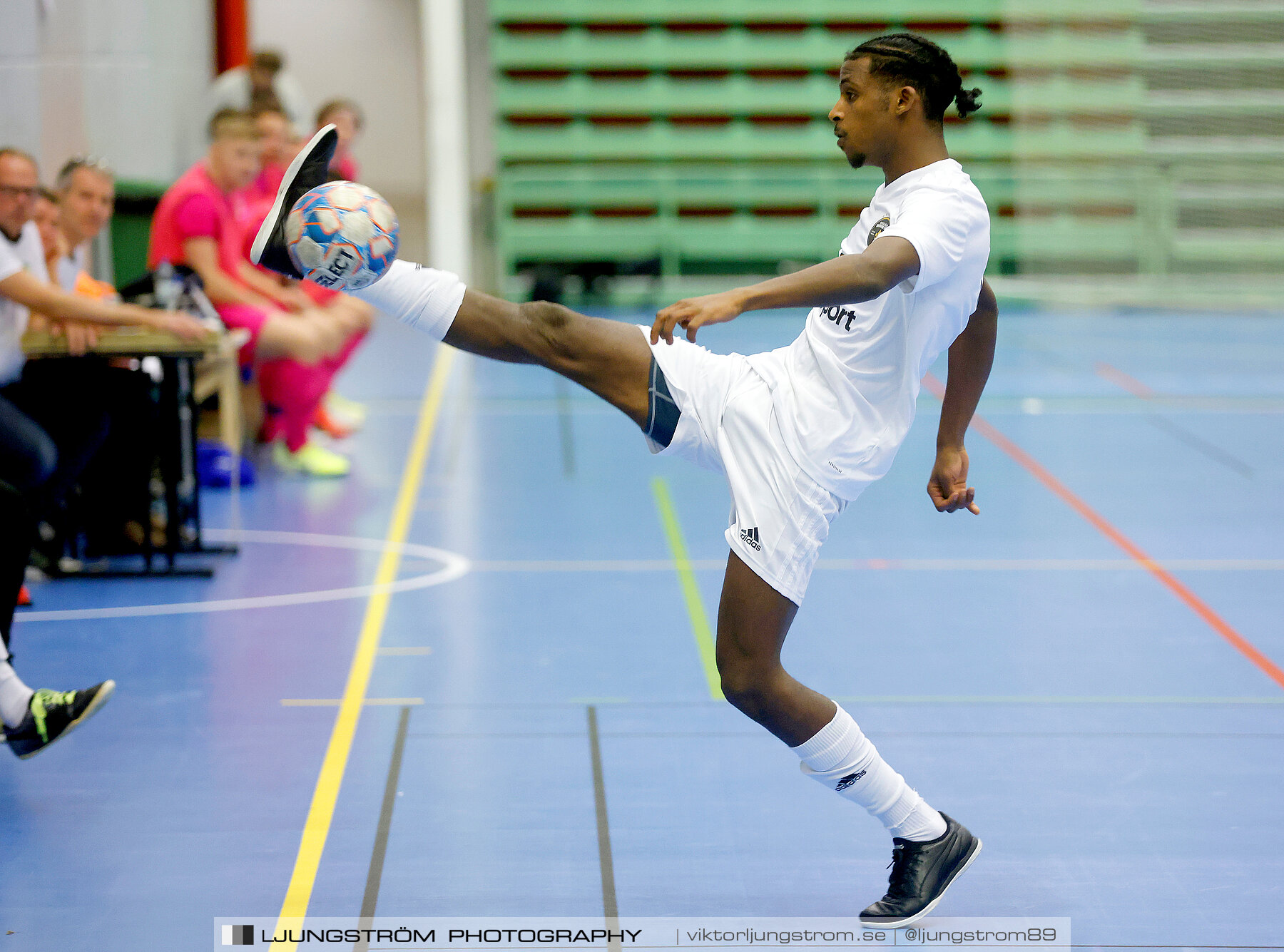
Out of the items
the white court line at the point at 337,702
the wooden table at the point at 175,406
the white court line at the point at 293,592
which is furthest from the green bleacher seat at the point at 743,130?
the white court line at the point at 337,702

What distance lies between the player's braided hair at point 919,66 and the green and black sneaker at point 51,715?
2443 millimetres

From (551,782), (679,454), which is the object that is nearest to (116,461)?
(551,782)

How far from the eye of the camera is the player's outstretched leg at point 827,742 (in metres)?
2.92

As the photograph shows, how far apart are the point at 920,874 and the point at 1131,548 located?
3.61 meters

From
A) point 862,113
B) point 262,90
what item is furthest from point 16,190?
point 262,90

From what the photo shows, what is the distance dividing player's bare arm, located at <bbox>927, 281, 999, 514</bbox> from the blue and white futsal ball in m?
1.25

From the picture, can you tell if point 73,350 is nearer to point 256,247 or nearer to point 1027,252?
point 256,247

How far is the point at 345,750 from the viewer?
4.01m

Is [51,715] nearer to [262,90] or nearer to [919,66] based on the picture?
[919,66]

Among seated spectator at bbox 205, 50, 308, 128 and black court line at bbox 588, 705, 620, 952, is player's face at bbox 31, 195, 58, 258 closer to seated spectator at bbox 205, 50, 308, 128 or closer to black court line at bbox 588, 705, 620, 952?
black court line at bbox 588, 705, 620, 952

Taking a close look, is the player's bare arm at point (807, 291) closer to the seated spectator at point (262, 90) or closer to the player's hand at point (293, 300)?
the player's hand at point (293, 300)

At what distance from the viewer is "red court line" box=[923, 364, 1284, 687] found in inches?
192

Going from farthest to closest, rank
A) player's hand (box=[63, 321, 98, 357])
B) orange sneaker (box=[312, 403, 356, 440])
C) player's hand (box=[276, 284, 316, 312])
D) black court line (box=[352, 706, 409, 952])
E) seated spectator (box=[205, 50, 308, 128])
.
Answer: seated spectator (box=[205, 50, 308, 128]) < orange sneaker (box=[312, 403, 356, 440]) < player's hand (box=[276, 284, 316, 312]) < player's hand (box=[63, 321, 98, 357]) < black court line (box=[352, 706, 409, 952])

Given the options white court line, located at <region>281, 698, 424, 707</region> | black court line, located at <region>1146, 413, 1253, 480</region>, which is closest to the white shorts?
white court line, located at <region>281, 698, 424, 707</region>
